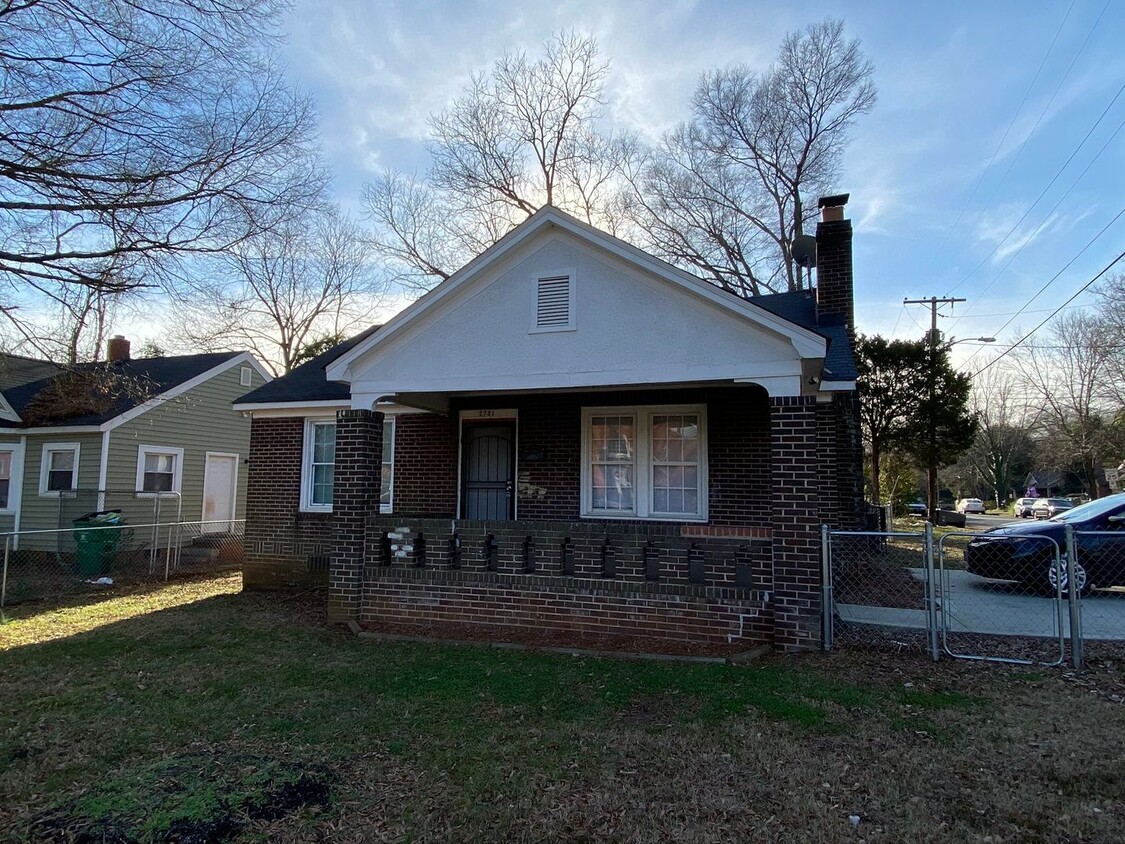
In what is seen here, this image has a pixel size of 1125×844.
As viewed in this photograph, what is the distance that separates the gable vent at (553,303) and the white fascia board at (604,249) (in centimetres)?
57

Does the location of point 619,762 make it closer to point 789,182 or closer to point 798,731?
point 798,731

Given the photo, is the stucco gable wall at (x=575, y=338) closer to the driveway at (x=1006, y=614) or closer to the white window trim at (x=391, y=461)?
the white window trim at (x=391, y=461)

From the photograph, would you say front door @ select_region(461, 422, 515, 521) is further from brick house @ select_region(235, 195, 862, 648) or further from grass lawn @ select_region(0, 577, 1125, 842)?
grass lawn @ select_region(0, 577, 1125, 842)

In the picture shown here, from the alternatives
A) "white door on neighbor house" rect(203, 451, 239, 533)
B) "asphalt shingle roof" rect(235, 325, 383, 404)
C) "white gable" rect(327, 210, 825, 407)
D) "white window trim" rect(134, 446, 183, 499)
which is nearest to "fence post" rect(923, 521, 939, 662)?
"white gable" rect(327, 210, 825, 407)

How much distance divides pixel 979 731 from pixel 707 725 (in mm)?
1811

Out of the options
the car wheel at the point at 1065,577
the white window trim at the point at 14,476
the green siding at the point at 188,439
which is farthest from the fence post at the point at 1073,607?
the white window trim at the point at 14,476

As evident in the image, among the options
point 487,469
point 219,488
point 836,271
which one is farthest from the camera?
point 219,488

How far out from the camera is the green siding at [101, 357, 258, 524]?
14.8 meters

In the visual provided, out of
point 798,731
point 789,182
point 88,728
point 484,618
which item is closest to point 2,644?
point 88,728

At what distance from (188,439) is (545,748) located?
15.4 m

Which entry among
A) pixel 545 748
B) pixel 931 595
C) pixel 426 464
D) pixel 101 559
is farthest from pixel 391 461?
pixel 931 595

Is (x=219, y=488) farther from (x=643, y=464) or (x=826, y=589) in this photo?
(x=826, y=589)

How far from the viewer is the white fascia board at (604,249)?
666 centimetres

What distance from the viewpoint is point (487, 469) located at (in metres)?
10.4
